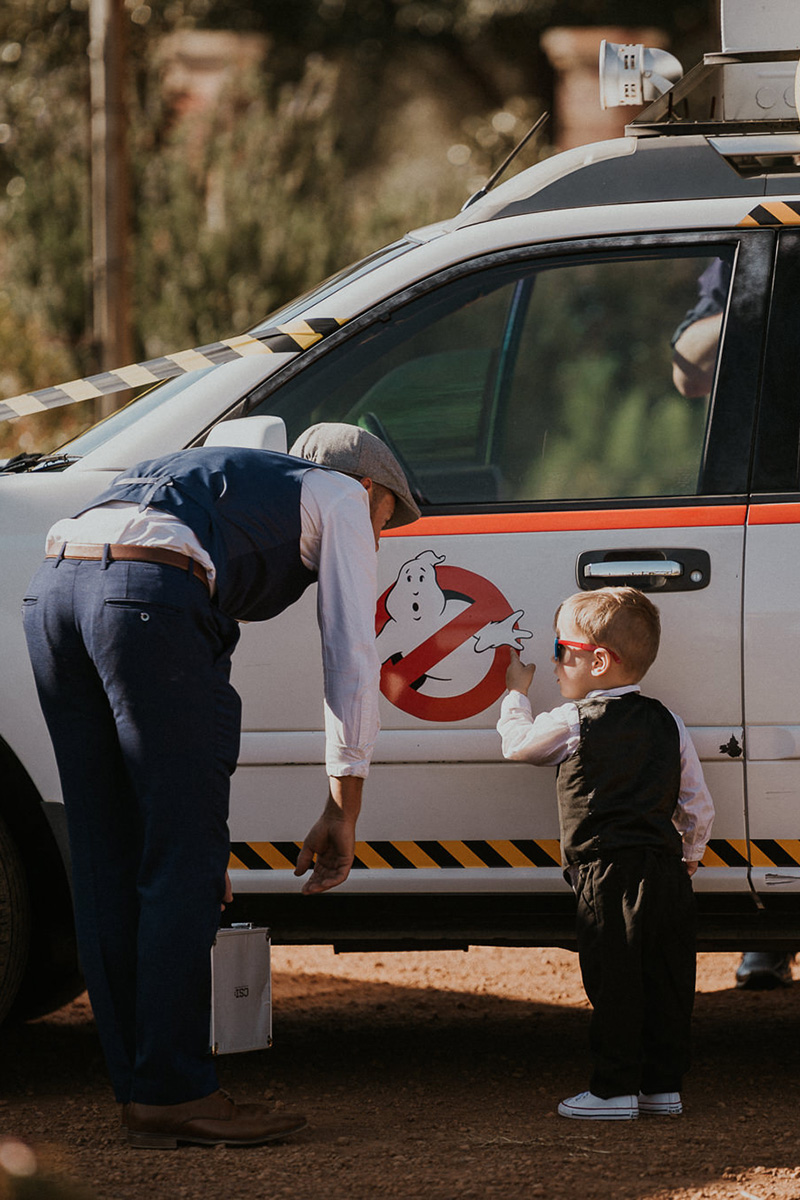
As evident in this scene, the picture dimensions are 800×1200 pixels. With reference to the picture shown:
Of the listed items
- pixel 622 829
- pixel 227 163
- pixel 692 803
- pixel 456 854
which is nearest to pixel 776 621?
pixel 692 803

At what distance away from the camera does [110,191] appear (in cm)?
1061

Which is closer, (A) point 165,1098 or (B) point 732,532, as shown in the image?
(A) point 165,1098

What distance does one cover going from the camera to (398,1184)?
Answer: 309 centimetres

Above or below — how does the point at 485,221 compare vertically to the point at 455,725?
above

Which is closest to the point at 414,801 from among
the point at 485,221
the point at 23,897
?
the point at 23,897

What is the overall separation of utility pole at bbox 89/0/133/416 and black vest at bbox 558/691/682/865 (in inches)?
302

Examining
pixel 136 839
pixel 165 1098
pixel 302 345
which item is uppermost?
pixel 302 345

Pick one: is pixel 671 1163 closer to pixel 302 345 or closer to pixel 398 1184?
pixel 398 1184

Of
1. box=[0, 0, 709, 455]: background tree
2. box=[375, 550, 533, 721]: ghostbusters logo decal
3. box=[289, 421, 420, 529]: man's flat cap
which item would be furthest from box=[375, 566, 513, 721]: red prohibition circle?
box=[0, 0, 709, 455]: background tree

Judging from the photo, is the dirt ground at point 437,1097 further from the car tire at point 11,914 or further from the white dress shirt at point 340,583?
the white dress shirt at point 340,583

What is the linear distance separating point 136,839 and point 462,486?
3.55 feet

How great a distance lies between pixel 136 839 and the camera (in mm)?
3199

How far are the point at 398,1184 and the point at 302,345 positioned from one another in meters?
1.81

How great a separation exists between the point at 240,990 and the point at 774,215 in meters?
2.09
